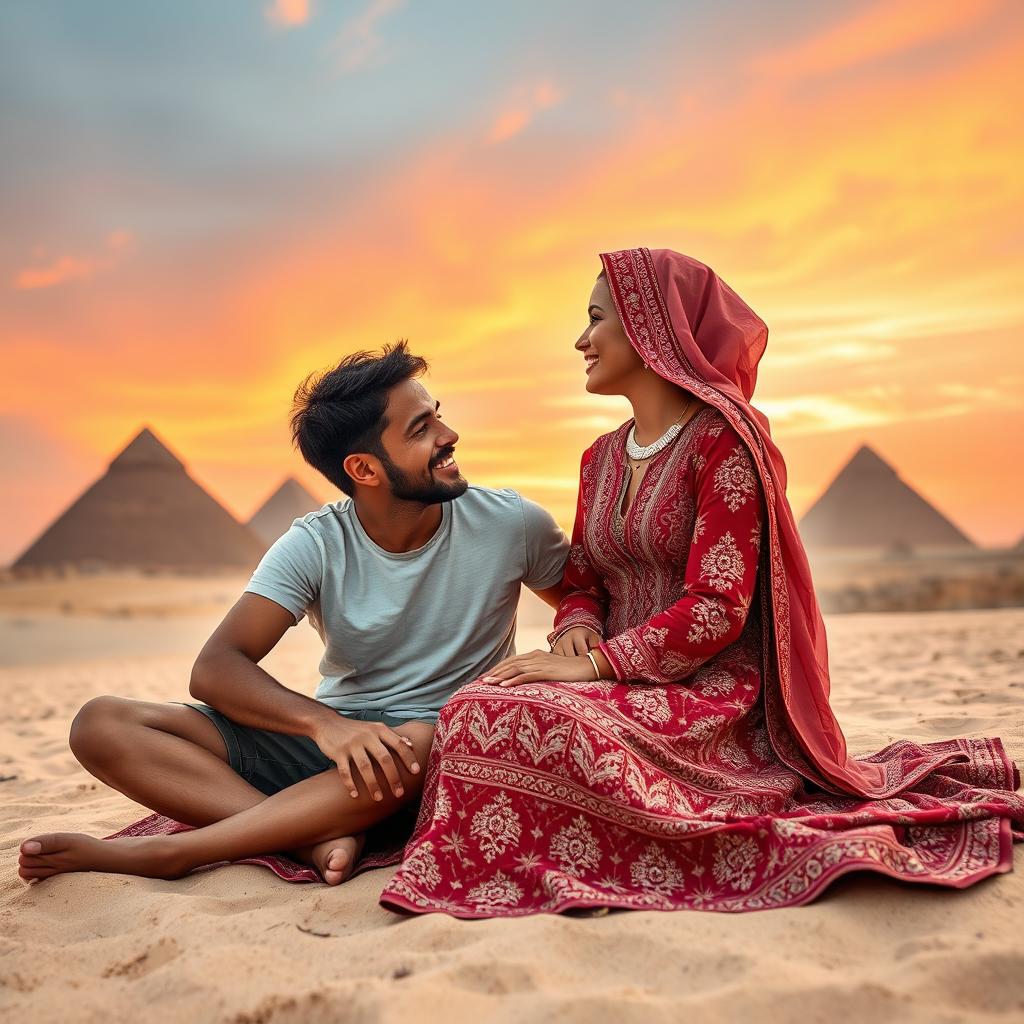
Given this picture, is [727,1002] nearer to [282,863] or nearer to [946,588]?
[282,863]

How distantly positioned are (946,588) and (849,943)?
3337cm

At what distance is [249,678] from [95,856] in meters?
0.62

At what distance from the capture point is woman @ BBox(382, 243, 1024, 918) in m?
2.42

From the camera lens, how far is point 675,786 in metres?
2.61

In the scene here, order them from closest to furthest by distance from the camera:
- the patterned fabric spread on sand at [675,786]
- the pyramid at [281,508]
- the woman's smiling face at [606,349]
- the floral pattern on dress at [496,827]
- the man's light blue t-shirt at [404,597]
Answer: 1. the patterned fabric spread on sand at [675,786]
2. the floral pattern on dress at [496,827]
3. the woman's smiling face at [606,349]
4. the man's light blue t-shirt at [404,597]
5. the pyramid at [281,508]

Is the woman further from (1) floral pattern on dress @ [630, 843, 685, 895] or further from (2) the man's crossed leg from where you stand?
(2) the man's crossed leg

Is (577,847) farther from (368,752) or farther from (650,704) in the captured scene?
(368,752)

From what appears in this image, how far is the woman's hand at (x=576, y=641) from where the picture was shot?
116 inches

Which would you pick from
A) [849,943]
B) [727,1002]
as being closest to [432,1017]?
[727,1002]

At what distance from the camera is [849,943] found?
2.06m

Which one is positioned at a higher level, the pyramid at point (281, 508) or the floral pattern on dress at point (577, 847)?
the pyramid at point (281, 508)

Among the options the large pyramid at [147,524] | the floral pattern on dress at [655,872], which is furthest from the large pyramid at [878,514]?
the floral pattern on dress at [655,872]

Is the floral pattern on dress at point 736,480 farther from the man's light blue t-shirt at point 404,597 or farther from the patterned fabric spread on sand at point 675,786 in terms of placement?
the man's light blue t-shirt at point 404,597

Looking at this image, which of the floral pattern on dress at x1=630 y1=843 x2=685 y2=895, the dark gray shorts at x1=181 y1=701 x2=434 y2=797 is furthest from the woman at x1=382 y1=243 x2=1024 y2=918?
the dark gray shorts at x1=181 y1=701 x2=434 y2=797
